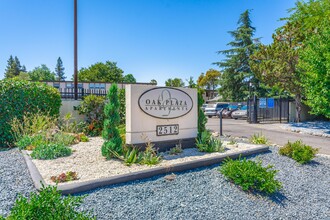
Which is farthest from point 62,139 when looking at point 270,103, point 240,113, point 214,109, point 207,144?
point 214,109

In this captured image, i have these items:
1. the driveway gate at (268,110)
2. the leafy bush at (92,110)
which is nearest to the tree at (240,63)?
the driveway gate at (268,110)

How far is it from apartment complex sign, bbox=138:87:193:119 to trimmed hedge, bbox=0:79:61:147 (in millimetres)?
3504

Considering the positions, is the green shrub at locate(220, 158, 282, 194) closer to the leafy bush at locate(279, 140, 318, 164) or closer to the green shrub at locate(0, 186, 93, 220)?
the leafy bush at locate(279, 140, 318, 164)

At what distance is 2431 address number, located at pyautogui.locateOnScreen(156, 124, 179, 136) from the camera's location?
5.31m

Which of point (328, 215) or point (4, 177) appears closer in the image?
point (328, 215)

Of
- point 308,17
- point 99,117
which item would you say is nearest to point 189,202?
point 99,117

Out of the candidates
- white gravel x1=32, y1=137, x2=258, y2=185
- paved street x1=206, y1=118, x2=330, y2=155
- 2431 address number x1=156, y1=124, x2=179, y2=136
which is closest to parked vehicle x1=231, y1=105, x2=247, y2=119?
paved street x1=206, y1=118, x2=330, y2=155

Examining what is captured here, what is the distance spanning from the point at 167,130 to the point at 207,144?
102cm

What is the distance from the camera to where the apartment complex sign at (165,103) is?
5129 mm

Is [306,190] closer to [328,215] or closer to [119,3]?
[328,215]

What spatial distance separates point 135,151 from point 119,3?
791cm

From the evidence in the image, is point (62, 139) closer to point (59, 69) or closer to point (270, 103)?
point (270, 103)

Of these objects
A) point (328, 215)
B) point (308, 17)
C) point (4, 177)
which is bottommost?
point (328, 215)

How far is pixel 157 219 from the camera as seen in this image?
2.75 m
